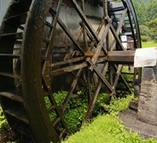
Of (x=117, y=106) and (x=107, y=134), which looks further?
(x=117, y=106)

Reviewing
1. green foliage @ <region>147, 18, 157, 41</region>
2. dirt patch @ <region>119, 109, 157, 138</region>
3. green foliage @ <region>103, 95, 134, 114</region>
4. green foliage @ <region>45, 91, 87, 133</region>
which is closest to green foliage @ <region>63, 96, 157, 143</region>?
dirt patch @ <region>119, 109, 157, 138</region>

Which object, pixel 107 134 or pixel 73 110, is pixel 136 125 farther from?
pixel 73 110

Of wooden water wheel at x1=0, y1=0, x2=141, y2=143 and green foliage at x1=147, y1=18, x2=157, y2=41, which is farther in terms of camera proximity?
green foliage at x1=147, y1=18, x2=157, y2=41

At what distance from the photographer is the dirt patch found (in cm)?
420

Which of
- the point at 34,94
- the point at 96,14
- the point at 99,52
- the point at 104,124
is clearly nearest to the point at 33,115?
the point at 34,94

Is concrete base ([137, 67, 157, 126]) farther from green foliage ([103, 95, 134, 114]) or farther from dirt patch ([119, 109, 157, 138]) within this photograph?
green foliage ([103, 95, 134, 114])

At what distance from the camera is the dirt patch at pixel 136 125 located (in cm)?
420

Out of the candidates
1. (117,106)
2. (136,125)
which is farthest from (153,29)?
(136,125)

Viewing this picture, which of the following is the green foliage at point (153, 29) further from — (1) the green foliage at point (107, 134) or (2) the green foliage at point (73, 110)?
(1) the green foliage at point (107, 134)

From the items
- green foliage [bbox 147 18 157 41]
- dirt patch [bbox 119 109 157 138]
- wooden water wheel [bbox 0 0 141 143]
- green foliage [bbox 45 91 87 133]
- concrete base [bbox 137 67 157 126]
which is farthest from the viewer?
green foliage [bbox 147 18 157 41]

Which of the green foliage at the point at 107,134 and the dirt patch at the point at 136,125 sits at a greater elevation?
the dirt patch at the point at 136,125

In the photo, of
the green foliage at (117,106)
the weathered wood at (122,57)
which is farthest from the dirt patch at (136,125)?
the weathered wood at (122,57)

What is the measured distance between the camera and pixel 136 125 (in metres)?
4.55

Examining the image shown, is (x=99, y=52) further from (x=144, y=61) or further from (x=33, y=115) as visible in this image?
(x=33, y=115)
